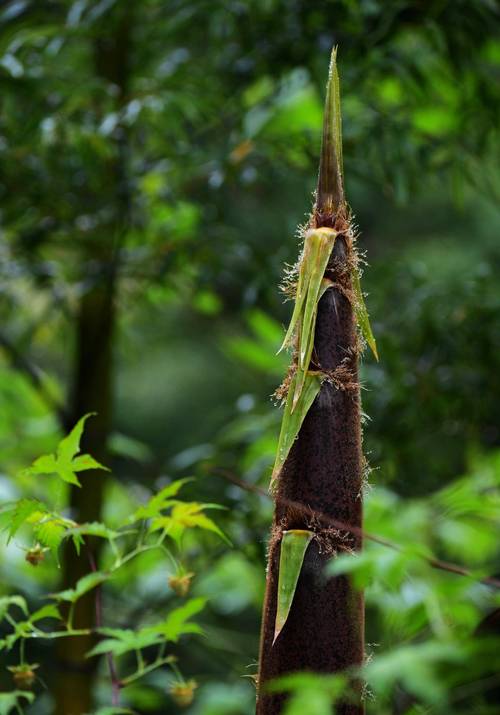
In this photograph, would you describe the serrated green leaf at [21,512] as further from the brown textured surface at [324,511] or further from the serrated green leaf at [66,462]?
the brown textured surface at [324,511]

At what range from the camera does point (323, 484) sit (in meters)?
0.32

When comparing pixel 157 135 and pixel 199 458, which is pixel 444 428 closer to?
pixel 199 458

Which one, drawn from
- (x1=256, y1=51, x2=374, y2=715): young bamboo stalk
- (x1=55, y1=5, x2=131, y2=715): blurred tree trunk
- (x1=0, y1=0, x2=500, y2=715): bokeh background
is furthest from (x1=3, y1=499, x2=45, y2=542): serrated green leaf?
(x1=55, y1=5, x2=131, y2=715): blurred tree trunk

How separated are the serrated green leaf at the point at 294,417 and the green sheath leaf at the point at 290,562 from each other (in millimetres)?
24

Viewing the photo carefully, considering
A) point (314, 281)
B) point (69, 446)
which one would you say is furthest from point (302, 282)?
point (69, 446)

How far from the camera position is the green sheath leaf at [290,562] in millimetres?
312

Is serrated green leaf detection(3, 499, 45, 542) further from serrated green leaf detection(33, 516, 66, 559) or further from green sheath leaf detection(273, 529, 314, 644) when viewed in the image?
green sheath leaf detection(273, 529, 314, 644)

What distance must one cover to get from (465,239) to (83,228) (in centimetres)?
263

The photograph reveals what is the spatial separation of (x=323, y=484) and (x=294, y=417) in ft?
0.09

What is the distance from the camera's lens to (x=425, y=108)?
101 centimetres

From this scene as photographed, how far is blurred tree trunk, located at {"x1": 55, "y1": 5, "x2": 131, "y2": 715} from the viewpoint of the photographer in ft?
3.03

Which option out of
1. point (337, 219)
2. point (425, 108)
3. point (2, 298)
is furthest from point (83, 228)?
point (337, 219)

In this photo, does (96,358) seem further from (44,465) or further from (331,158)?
(331,158)

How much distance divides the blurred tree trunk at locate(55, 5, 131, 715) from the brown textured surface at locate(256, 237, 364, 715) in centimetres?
59
